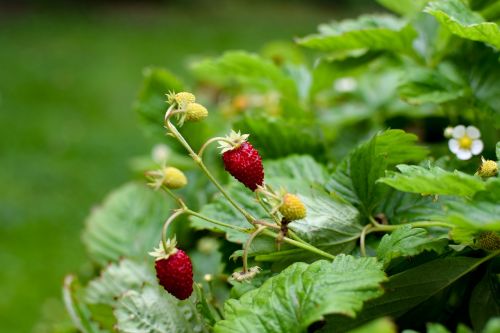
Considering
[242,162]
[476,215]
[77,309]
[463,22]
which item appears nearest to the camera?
[476,215]

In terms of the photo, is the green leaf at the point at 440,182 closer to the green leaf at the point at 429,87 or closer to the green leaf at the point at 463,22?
the green leaf at the point at 463,22

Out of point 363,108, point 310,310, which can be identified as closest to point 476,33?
point 310,310

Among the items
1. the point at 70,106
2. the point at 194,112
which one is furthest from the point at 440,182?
the point at 70,106

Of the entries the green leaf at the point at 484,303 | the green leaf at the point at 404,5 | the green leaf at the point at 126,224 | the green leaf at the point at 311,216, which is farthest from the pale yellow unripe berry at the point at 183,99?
the green leaf at the point at 404,5

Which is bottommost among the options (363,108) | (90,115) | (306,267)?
(90,115)

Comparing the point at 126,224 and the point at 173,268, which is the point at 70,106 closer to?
the point at 126,224

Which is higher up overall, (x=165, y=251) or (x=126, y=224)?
(x=165, y=251)

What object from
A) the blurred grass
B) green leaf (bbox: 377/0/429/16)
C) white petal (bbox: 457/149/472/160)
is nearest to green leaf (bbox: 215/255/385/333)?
white petal (bbox: 457/149/472/160)

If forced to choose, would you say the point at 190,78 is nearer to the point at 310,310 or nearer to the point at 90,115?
the point at 90,115
